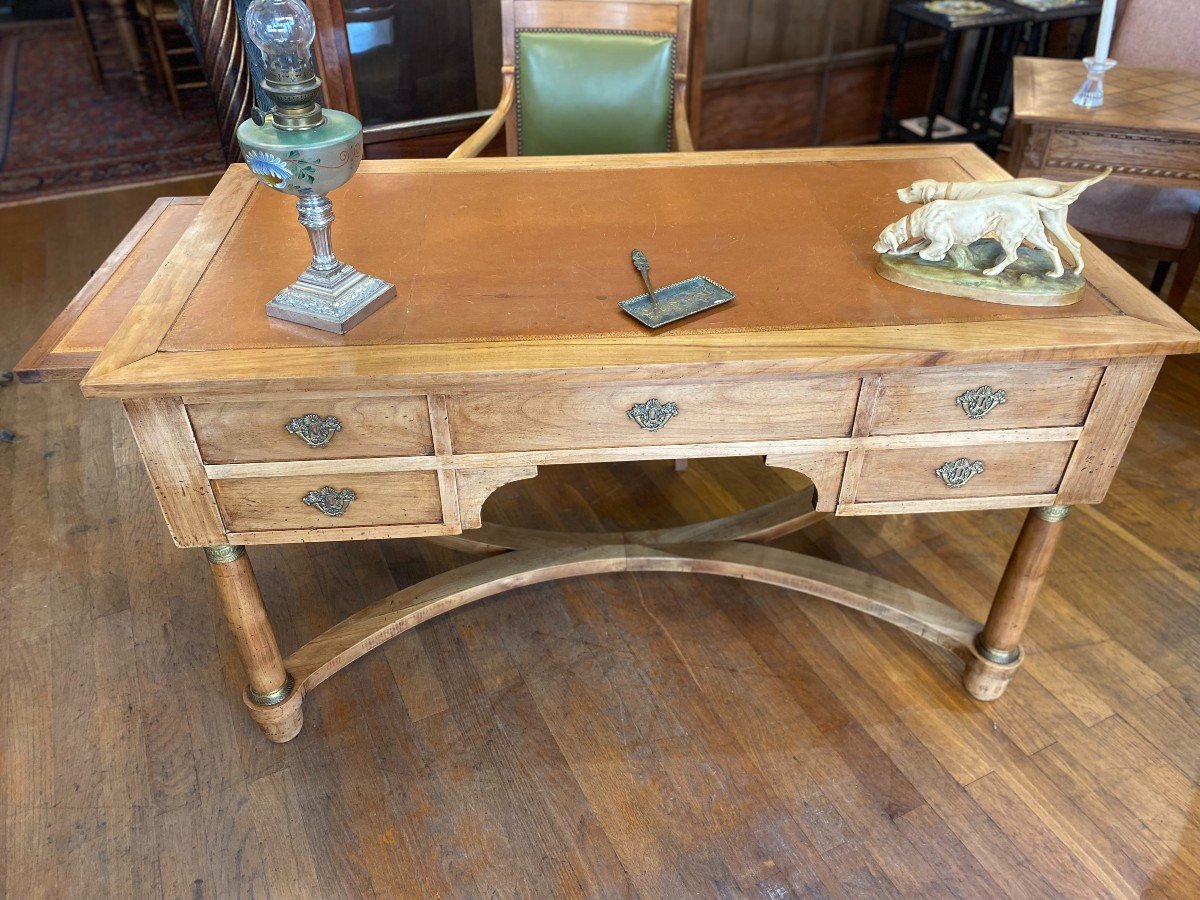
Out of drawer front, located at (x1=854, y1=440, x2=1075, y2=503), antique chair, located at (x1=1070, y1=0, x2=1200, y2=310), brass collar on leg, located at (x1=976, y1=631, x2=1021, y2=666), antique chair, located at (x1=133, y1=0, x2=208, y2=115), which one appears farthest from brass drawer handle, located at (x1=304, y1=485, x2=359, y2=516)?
antique chair, located at (x1=133, y1=0, x2=208, y2=115)

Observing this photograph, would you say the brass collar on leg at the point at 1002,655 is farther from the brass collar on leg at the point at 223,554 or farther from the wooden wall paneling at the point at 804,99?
the wooden wall paneling at the point at 804,99

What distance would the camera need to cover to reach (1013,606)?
1576mm

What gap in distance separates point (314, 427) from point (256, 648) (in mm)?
462

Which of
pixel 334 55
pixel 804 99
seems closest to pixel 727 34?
pixel 804 99

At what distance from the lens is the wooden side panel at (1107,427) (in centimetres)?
127

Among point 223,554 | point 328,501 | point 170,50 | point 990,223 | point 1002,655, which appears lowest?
point 1002,655

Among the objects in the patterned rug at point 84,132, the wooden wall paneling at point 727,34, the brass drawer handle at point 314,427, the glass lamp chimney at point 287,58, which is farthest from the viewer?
the patterned rug at point 84,132

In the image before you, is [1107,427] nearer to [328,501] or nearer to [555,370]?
[555,370]

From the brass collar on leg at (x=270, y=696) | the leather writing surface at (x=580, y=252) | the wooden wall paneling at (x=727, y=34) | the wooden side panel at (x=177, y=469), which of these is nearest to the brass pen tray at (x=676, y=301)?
the leather writing surface at (x=580, y=252)

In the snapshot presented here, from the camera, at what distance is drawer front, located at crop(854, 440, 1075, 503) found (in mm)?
1342

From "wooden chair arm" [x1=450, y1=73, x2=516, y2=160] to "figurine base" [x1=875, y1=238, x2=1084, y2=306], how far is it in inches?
37.6

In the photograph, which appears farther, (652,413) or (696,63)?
(696,63)

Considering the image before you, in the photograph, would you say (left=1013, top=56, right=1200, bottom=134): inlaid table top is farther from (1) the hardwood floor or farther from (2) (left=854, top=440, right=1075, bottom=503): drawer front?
(2) (left=854, top=440, right=1075, bottom=503): drawer front

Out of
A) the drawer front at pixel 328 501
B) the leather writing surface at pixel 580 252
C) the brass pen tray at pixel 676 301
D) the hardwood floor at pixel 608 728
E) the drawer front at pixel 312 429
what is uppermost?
the brass pen tray at pixel 676 301
